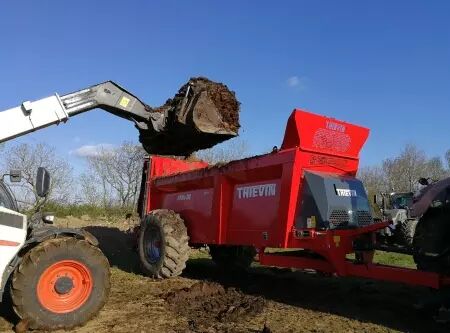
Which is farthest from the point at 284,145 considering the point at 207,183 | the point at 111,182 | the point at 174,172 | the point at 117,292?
the point at 111,182

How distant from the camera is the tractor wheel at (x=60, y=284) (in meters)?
5.47

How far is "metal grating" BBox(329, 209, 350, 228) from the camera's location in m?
6.92

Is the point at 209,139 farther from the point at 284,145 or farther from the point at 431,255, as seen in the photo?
the point at 431,255

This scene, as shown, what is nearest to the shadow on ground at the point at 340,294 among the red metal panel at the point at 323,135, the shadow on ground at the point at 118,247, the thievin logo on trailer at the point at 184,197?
the shadow on ground at the point at 118,247

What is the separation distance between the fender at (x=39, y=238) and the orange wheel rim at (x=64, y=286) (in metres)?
0.34

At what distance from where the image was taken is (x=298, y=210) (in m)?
7.02

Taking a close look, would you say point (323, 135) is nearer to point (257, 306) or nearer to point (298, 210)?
point (298, 210)

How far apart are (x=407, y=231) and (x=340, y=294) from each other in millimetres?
1556

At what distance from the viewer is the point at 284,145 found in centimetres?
731

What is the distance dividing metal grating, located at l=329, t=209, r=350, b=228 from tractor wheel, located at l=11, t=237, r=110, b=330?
3067 millimetres

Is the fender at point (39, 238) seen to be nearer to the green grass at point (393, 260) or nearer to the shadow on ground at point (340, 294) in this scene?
the shadow on ground at point (340, 294)

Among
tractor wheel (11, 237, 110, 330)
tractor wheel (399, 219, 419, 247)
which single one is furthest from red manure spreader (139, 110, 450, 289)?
tractor wheel (11, 237, 110, 330)

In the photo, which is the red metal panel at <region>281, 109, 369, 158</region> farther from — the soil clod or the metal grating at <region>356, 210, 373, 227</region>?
the soil clod

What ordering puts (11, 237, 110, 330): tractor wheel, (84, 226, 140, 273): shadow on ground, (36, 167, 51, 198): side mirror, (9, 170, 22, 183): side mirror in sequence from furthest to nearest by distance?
1. (84, 226, 140, 273): shadow on ground
2. (9, 170, 22, 183): side mirror
3. (36, 167, 51, 198): side mirror
4. (11, 237, 110, 330): tractor wheel
